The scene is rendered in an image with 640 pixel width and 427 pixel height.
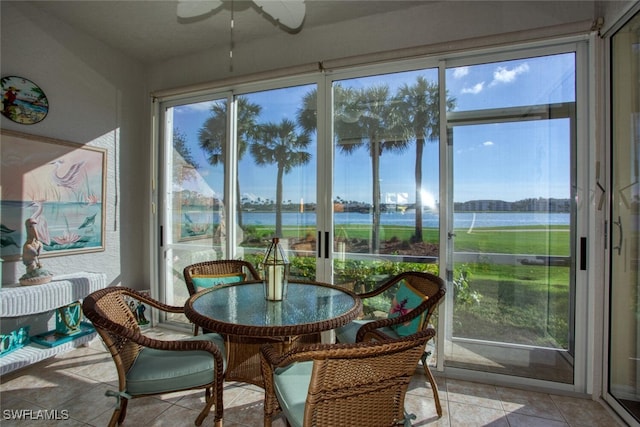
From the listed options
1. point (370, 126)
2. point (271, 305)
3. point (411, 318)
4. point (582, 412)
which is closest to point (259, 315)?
point (271, 305)

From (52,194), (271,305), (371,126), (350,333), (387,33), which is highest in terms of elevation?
(387,33)

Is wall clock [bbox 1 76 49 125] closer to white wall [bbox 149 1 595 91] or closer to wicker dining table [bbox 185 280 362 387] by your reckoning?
white wall [bbox 149 1 595 91]

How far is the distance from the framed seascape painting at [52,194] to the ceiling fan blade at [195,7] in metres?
1.51

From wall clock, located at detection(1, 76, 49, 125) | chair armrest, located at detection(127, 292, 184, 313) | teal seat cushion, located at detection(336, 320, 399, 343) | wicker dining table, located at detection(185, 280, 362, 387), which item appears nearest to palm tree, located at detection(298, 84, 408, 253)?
teal seat cushion, located at detection(336, 320, 399, 343)

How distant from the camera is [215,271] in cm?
255

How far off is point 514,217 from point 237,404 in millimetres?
2359

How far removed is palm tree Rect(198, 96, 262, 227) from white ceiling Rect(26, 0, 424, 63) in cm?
61

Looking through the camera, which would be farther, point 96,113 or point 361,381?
point 96,113

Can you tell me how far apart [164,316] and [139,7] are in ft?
9.71

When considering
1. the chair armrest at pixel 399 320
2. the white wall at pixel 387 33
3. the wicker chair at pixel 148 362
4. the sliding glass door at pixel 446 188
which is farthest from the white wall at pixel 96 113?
the chair armrest at pixel 399 320

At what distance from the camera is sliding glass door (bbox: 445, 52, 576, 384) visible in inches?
89.5

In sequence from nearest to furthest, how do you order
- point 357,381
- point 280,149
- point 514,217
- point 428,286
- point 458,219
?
1. point 357,381
2. point 428,286
3. point 514,217
4. point 458,219
5. point 280,149

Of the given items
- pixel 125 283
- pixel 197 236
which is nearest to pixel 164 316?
pixel 125 283

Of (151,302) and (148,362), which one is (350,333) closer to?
(148,362)
